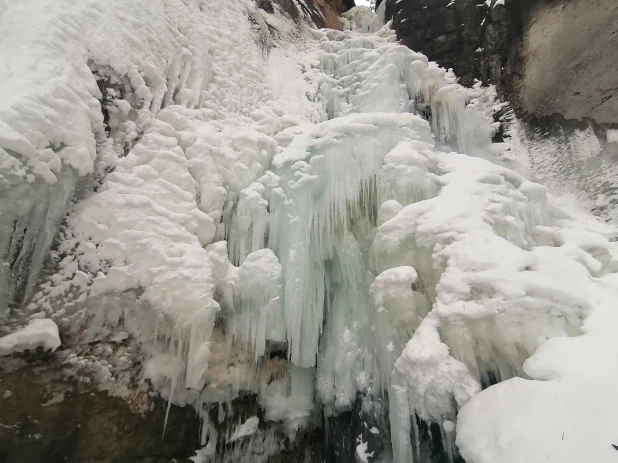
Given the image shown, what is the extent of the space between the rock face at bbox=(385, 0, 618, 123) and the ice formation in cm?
190

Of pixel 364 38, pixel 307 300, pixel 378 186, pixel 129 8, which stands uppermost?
pixel 364 38

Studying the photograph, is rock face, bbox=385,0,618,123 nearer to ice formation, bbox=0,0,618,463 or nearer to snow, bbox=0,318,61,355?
ice formation, bbox=0,0,618,463

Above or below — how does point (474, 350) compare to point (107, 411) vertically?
above

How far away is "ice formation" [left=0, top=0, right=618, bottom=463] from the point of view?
256 centimetres

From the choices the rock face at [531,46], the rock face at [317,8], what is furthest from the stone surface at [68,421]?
the rock face at [531,46]

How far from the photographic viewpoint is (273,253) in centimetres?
374

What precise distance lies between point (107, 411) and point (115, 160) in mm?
2097

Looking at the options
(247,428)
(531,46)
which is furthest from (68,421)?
(531,46)

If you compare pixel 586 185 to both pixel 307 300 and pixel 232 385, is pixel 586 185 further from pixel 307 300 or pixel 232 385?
pixel 232 385

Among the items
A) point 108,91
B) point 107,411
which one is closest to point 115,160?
point 108,91

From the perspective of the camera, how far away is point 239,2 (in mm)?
5766

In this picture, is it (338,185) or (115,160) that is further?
(338,185)

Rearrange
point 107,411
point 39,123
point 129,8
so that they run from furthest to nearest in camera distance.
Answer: point 129,8
point 107,411
point 39,123

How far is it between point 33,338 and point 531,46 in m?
7.54
